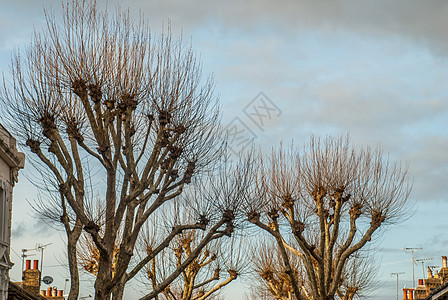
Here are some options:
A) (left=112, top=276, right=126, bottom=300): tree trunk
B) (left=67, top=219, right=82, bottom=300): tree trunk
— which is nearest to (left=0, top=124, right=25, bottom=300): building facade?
(left=112, top=276, right=126, bottom=300): tree trunk

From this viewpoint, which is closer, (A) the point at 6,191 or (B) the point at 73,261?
(B) the point at 73,261

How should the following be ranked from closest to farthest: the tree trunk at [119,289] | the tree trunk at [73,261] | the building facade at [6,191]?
1. the tree trunk at [73,261]
2. the tree trunk at [119,289]
3. the building facade at [6,191]

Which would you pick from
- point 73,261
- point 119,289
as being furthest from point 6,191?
point 73,261

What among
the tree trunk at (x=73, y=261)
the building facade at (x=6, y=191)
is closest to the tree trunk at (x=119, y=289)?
the tree trunk at (x=73, y=261)

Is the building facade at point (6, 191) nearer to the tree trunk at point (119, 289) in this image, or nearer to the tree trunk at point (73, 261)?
the tree trunk at point (119, 289)

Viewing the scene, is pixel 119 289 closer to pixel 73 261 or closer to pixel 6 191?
pixel 73 261

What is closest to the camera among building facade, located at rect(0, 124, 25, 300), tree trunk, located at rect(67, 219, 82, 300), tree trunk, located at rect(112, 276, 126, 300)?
tree trunk, located at rect(67, 219, 82, 300)

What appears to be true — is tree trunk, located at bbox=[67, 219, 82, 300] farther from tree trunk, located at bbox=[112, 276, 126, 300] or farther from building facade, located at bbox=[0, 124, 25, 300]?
building facade, located at bbox=[0, 124, 25, 300]

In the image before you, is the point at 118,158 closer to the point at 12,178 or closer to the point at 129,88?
the point at 129,88

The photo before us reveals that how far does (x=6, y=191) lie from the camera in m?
27.2

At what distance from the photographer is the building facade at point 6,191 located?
2608 centimetres

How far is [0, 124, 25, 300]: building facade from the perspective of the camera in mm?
26078

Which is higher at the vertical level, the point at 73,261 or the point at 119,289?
the point at 73,261

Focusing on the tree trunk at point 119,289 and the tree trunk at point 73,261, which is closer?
the tree trunk at point 73,261
